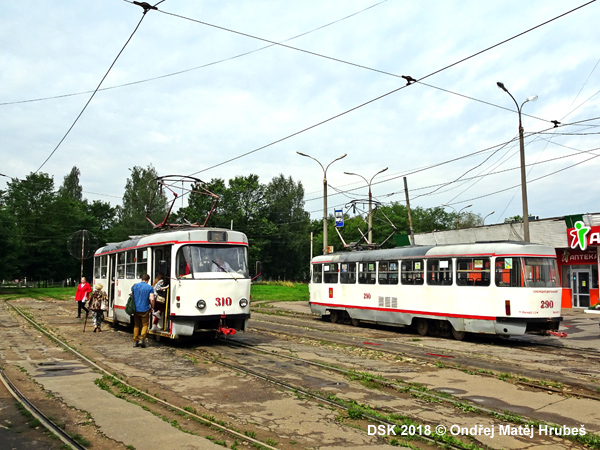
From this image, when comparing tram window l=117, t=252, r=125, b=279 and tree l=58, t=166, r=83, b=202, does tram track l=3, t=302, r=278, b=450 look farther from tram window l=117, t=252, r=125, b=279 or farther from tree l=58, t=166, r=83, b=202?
tree l=58, t=166, r=83, b=202

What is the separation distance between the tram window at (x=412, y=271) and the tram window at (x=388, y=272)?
29 centimetres

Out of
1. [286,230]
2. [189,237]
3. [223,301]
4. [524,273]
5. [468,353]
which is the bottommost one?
[468,353]

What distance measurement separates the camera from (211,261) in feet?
42.1

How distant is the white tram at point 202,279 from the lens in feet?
40.5

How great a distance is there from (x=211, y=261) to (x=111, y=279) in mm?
6835

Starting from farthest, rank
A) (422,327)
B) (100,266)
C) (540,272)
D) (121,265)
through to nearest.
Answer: (100,266), (422,327), (121,265), (540,272)

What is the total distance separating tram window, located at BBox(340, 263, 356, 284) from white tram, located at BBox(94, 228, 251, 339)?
7.36m

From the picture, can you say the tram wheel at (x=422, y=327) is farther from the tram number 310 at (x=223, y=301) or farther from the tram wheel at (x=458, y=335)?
the tram number 310 at (x=223, y=301)

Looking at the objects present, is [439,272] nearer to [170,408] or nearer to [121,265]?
[121,265]

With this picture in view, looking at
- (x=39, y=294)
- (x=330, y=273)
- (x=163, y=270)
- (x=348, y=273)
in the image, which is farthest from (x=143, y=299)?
(x=39, y=294)

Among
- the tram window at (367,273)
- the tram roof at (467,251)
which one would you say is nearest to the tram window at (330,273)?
the tram roof at (467,251)

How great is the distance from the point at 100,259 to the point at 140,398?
13277 mm

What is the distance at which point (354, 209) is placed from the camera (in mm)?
27031

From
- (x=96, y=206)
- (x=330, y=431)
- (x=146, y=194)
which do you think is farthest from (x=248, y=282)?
(x=96, y=206)
